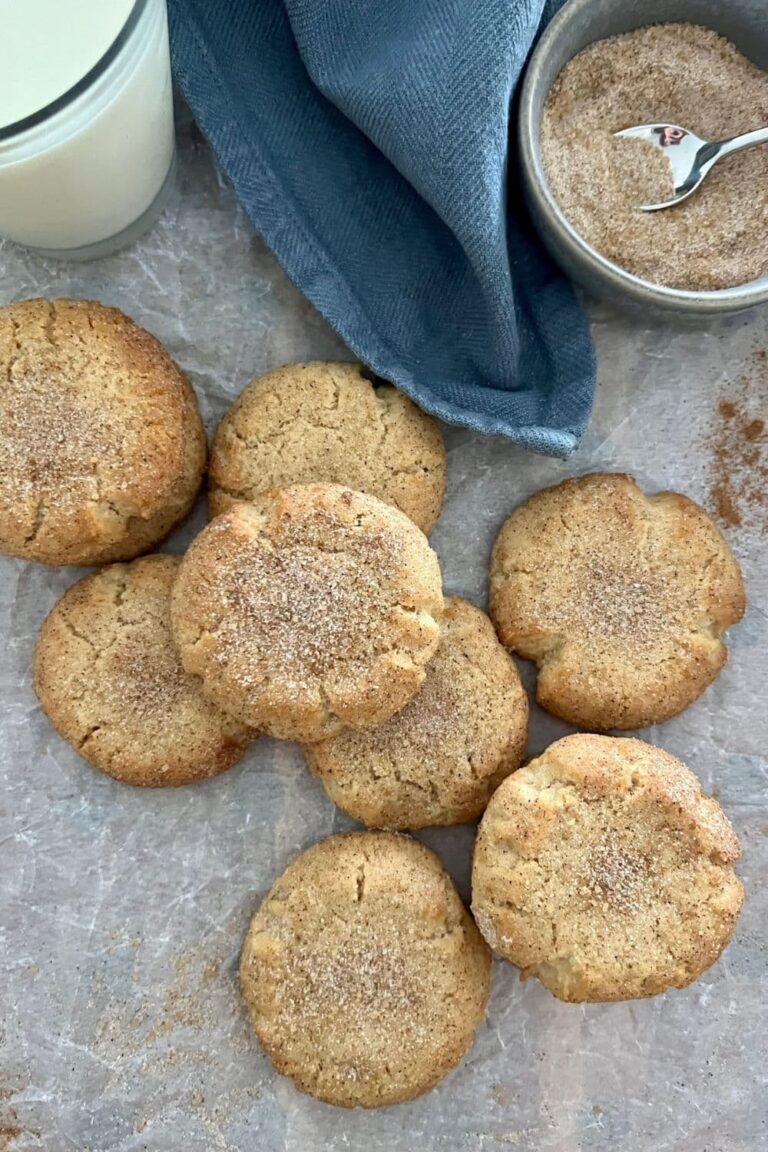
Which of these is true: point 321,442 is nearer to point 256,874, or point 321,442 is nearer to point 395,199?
point 395,199

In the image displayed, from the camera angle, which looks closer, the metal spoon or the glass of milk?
the glass of milk

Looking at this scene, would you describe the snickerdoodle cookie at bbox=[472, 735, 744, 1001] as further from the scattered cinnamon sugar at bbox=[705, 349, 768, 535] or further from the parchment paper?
the scattered cinnamon sugar at bbox=[705, 349, 768, 535]

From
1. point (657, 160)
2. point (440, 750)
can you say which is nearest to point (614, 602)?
point (440, 750)

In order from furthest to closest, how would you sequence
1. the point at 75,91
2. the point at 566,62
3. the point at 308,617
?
1. the point at 566,62
2. the point at 308,617
3. the point at 75,91

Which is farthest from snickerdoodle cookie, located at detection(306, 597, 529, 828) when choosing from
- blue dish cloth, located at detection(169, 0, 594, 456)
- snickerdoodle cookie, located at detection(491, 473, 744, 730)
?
blue dish cloth, located at detection(169, 0, 594, 456)

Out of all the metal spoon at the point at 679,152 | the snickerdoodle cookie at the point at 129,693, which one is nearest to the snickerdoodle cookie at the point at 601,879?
the snickerdoodle cookie at the point at 129,693

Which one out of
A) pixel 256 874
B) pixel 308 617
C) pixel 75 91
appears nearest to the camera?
pixel 75 91

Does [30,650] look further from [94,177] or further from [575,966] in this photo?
[575,966]
